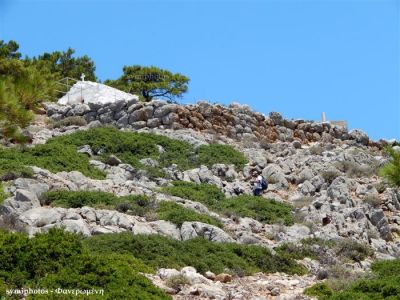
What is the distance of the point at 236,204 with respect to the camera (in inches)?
857

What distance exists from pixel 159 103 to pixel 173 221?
12.5m

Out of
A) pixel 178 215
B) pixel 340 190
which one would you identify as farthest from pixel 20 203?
pixel 340 190

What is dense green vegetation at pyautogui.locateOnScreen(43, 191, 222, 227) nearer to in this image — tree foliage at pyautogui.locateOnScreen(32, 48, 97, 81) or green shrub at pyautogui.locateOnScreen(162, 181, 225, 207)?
green shrub at pyautogui.locateOnScreen(162, 181, 225, 207)

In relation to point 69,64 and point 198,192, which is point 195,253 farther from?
point 69,64

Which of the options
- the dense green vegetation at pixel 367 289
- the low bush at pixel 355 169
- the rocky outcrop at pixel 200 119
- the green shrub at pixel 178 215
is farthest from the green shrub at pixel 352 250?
the rocky outcrop at pixel 200 119

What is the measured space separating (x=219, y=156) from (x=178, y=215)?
8.61 meters

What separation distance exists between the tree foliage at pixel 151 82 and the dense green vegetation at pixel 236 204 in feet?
61.3

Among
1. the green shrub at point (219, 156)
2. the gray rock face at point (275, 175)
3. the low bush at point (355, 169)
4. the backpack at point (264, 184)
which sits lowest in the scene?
the backpack at point (264, 184)

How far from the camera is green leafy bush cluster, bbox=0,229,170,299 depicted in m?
11.5

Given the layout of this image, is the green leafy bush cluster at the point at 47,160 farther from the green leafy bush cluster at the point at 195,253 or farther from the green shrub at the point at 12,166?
the green leafy bush cluster at the point at 195,253

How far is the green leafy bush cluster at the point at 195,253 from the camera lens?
1459 centimetres

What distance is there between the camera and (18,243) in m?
12.4

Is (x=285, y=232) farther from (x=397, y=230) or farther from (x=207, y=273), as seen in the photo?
(x=207, y=273)

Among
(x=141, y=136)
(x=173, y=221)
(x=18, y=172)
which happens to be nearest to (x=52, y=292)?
(x=173, y=221)
